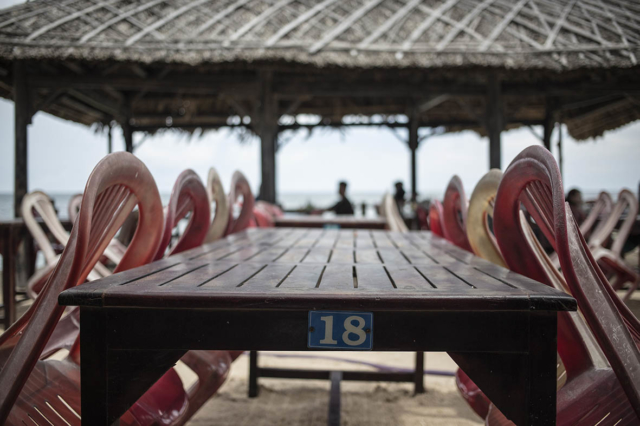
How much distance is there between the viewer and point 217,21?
643 cm

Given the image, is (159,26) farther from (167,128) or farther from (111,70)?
(167,128)

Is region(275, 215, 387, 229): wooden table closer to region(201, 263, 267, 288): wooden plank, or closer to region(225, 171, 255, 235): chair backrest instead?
region(225, 171, 255, 235): chair backrest

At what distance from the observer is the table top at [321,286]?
948 mm

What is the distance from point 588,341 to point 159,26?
669 cm

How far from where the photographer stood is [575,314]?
1.18 m

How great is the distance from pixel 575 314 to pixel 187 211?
1514mm

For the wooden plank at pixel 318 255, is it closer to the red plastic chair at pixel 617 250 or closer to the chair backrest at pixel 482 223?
the chair backrest at pixel 482 223

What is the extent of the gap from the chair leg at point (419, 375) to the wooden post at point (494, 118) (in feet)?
16.6

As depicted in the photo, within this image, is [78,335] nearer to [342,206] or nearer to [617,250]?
[617,250]

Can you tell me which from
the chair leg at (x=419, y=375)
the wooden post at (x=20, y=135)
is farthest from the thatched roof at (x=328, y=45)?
the chair leg at (x=419, y=375)

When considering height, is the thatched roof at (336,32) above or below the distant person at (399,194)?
above

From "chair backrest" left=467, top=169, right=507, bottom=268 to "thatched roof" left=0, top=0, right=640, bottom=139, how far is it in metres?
4.47

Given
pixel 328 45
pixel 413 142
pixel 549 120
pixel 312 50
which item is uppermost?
pixel 328 45

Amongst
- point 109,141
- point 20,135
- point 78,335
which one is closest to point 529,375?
point 78,335
